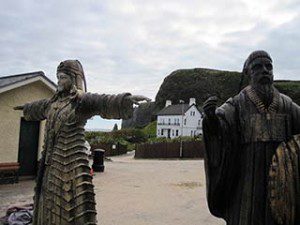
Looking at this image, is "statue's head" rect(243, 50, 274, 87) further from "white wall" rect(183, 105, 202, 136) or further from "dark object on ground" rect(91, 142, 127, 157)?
"white wall" rect(183, 105, 202, 136)

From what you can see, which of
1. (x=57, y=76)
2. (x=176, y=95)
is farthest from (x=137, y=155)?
(x=176, y=95)

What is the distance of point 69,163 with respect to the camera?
412 cm

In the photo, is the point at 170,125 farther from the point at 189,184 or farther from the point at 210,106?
the point at 210,106

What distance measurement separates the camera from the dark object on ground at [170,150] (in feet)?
111

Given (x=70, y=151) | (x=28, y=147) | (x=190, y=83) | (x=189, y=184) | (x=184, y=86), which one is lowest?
(x=189, y=184)

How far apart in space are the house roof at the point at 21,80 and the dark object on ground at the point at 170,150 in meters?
20.1

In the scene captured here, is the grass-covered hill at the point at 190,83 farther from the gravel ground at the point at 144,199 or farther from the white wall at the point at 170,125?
the gravel ground at the point at 144,199

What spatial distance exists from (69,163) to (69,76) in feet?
3.41

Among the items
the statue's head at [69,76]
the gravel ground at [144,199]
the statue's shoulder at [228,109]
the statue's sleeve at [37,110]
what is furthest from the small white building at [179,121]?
the statue's shoulder at [228,109]

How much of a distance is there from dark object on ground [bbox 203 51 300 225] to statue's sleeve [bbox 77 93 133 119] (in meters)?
0.92

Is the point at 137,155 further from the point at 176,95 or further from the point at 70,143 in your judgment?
the point at 176,95

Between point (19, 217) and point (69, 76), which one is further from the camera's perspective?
point (19, 217)

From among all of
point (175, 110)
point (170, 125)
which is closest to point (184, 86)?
point (175, 110)

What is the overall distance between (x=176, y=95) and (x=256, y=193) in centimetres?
7414
